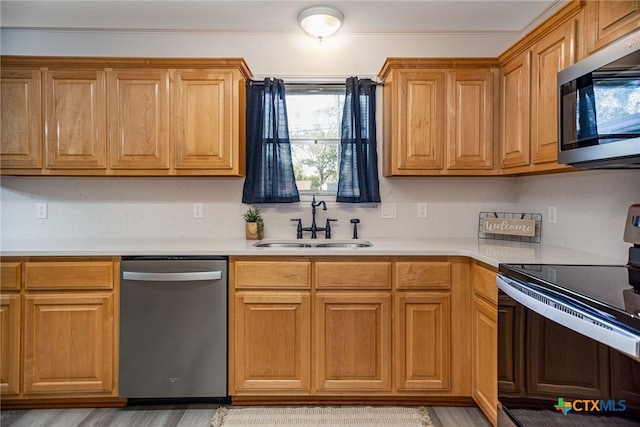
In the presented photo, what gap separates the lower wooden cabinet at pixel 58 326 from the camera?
82.6 inches

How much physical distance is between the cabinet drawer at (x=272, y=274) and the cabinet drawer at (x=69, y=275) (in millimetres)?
754

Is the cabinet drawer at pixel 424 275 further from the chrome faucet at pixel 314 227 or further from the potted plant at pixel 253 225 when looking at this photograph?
the potted plant at pixel 253 225

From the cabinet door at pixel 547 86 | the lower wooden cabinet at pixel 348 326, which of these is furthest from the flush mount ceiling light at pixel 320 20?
the lower wooden cabinet at pixel 348 326

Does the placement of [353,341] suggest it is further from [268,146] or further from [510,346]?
[268,146]

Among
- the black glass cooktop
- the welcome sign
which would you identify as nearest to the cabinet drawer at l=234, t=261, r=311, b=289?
the black glass cooktop

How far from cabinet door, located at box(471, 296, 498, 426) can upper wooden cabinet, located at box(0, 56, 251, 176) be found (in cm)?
180

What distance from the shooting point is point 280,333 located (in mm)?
2150

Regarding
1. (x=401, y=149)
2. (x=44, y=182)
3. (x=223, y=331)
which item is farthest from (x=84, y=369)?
(x=401, y=149)

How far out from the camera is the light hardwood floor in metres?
2.04

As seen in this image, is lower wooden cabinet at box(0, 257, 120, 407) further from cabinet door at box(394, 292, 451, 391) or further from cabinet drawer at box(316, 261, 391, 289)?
cabinet door at box(394, 292, 451, 391)

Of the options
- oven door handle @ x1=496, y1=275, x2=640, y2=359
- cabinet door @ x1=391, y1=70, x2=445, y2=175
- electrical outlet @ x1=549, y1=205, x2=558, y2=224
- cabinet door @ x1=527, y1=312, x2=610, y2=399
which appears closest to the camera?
oven door handle @ x1=496, y1=275, x2=640, y2=359

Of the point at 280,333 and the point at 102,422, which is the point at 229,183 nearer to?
the point at 280,333

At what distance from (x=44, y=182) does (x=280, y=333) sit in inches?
84.8

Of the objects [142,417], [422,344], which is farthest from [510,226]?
[142,417]
